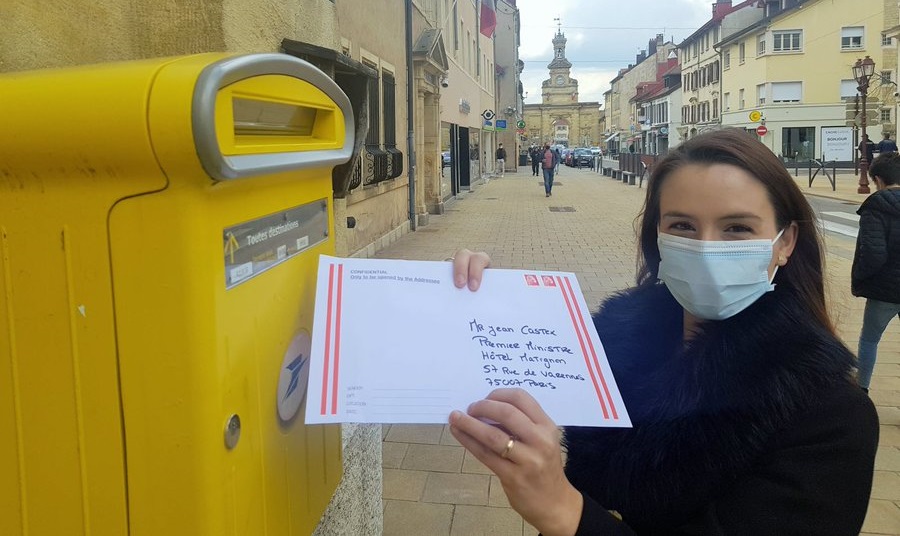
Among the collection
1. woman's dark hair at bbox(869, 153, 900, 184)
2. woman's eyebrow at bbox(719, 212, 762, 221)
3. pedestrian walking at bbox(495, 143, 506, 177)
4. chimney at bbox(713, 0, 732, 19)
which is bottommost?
woman's eyebrow at bbox(719, 212, 762, 221)

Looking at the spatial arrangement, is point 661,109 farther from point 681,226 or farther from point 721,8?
point 681,226

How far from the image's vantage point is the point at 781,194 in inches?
63.2

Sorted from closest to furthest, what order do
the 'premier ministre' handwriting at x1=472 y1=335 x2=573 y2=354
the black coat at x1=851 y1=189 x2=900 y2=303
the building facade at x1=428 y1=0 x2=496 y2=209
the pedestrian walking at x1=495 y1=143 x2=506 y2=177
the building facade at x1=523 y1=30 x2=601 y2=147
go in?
the 'premier ministre' handwriting at x1=472 y1=335 x2=573 y2=354, the black coat at x1=851 y1=189 x2=900 y2=303, the building facade at x1=428 y1=0 x2=496 y2=209, the pedestrian walking at x1=495 y1=143 x2=506 y2=177, the building facade at x1=523 y1=30 x2=601 y2=147

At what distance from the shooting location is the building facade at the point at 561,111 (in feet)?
329

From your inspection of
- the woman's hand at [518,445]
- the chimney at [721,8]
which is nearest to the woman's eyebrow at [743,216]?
the woman's hand at [518,445]

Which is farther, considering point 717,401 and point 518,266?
point 518,266

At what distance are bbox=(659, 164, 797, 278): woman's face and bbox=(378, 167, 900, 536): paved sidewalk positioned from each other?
0.35m

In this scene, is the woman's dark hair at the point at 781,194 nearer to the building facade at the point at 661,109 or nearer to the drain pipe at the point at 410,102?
the drain pipe at the point at 410,102

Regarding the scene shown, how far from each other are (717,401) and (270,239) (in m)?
0.96

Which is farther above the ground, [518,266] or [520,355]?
[520,355]

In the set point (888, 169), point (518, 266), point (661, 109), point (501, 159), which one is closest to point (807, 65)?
point (501, 159)

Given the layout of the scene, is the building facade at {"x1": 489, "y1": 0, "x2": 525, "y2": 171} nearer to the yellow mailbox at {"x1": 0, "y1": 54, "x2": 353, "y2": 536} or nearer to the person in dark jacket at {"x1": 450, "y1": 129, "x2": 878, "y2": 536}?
the person in dark jacket at {"x1": 450, "y1": 129, "x2": 878, "y2": 536}

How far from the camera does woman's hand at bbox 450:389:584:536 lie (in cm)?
105

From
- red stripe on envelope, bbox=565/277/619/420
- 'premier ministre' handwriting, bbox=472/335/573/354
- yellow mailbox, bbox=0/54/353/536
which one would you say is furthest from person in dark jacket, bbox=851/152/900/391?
yellow mailbox, bbox=0/54/353/536
